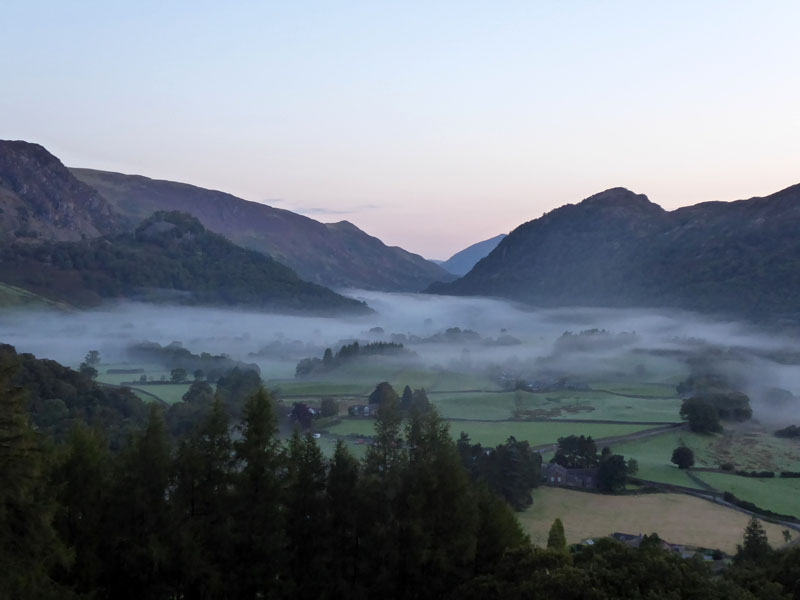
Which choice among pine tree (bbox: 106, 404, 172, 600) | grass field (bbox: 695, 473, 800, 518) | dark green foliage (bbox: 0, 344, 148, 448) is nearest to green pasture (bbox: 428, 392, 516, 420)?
grass field (bbox: 695, 473, 800, 518)

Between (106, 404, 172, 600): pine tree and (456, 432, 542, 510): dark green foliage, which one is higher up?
(106, 404, 172, 600): pine tree

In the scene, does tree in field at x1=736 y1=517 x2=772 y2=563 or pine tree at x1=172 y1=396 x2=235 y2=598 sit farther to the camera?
tree in field at x1=736 y1=517 x2=772 y2=563

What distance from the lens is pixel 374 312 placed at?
190m

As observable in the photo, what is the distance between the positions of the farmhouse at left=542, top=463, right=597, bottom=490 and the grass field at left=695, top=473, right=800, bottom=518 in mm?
6603

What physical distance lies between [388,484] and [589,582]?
505 centimetres

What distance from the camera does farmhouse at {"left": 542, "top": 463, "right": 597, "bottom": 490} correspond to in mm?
40594

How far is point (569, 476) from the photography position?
41438 millimetres

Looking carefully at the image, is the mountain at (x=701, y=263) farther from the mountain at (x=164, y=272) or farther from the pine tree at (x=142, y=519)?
the pine tree at (x=142, y=519)

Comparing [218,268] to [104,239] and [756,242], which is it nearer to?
[104,239]

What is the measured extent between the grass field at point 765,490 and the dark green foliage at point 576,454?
6.29 metres

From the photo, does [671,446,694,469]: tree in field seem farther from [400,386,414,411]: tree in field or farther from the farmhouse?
[400,386,414,411]: tree in field

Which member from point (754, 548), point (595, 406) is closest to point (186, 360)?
point (595, 406)

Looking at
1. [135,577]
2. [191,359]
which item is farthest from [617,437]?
[191,359]

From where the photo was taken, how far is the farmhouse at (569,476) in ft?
133
